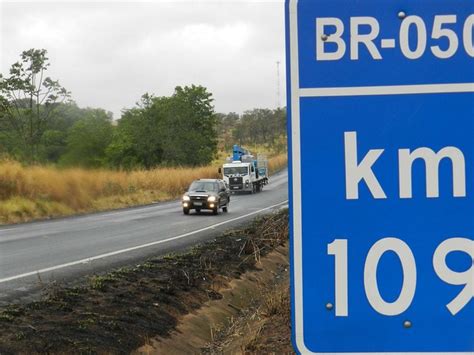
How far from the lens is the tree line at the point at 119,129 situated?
58.5ft

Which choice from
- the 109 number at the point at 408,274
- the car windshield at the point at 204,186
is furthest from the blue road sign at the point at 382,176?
the car windshield at the point at 204,186

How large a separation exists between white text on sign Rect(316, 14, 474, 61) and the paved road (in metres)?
7.21

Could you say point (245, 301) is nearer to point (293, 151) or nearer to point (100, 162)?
point (293, 151)

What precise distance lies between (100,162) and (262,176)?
3082 centimetres

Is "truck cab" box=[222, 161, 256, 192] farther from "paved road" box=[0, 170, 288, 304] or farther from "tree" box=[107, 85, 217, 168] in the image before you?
"paved road" box=[0, 170, 288, 304]

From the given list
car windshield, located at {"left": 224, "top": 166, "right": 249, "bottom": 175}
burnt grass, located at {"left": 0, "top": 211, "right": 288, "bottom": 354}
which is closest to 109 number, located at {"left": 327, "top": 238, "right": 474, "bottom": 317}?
burnt grass, located at {"left": 0, "top": 211, "right": 288, "bottom": 354}

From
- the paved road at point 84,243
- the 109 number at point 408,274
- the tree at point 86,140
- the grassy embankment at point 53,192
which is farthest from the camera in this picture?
the grassy embankment at point 53,192

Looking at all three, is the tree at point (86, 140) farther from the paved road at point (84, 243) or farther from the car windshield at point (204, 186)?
the car windshield at point (204, 186)

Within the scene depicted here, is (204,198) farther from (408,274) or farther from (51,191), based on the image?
(408,274)

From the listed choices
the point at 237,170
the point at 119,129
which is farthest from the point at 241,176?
the point at 119,129

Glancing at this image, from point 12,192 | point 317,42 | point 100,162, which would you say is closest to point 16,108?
point 12,192

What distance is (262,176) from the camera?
163 ft

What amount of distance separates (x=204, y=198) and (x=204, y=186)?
151cm

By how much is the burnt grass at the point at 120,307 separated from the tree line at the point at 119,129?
7.55 metres
